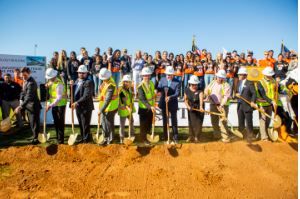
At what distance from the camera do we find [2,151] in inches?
324

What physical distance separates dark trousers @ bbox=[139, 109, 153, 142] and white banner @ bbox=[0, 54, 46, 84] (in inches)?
226

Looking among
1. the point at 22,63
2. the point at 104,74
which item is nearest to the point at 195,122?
the point at 104,74

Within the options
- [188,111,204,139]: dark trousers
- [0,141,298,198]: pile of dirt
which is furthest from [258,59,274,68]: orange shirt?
[0,141,298,198]: pile of dirt

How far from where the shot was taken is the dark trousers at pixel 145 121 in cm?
906

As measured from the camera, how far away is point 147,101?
8.86m

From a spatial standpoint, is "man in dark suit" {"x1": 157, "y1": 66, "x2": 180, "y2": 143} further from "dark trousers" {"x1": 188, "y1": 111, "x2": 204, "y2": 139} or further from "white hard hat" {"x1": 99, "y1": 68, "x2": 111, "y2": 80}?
"white hard hat" {"x1": 99, "y1": 68, "x2": 111, "y2": 80}

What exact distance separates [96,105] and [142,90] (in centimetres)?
298

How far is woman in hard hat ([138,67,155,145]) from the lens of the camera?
8828 millimetres

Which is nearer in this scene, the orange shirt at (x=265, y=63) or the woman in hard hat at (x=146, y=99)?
the woman in hard hat at (x=146, y=99)

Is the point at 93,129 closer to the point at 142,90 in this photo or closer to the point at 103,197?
the point at 142,90

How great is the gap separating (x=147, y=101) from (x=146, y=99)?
67mm

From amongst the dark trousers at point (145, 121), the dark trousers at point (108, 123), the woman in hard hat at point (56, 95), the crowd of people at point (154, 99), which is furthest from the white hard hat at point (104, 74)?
the dark trousers at point (145, 121)

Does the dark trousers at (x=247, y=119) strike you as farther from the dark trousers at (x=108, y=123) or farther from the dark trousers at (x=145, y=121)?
the dark trousers at (x=108, y=123)

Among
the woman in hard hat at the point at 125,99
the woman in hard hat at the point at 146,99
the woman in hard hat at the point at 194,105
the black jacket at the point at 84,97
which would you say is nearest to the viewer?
the black jacket at the point at 84,97
